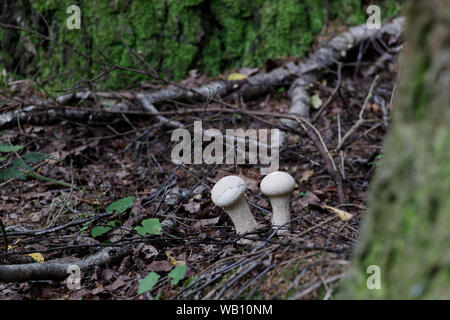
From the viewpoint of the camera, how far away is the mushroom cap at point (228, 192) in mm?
1956

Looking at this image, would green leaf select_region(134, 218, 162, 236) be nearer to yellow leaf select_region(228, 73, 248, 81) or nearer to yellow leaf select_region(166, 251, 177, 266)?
yellow leaf select_region(166, 251, 177, 266)

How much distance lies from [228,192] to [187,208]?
733mm

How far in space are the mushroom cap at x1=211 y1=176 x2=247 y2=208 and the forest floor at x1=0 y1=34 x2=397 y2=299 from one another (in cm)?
21

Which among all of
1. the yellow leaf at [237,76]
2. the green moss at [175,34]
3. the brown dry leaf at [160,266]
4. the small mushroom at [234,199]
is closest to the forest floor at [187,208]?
the brown dry leaf at [160,266]

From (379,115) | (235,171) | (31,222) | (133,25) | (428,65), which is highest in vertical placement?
(133,25)

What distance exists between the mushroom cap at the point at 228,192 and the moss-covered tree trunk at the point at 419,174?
1018 millimetres

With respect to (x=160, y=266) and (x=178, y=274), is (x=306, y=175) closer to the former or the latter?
(x=160, y=266)

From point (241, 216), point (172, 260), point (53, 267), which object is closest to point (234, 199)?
point (241, 216)

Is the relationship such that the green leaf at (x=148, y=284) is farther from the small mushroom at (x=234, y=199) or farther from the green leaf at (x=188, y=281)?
the small mushroom at (x=234, y=199)

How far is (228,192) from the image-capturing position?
1957 mm
